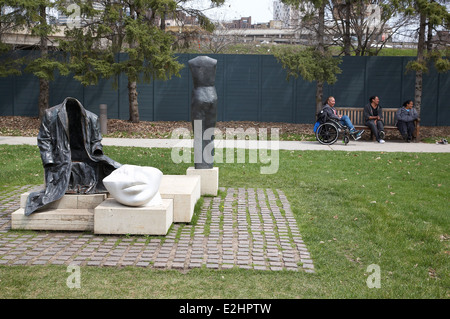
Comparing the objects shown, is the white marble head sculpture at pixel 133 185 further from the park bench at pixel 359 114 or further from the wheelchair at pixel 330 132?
the park bench at pixel 359 114

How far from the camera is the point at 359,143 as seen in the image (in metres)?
16.1

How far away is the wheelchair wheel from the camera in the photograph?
15.4 metres

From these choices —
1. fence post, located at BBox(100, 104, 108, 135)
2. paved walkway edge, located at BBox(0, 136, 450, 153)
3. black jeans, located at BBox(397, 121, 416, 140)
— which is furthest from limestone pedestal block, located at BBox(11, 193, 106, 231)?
black jeans, located at BBox(397, 121, 416, 140)

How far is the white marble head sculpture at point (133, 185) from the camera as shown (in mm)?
6582

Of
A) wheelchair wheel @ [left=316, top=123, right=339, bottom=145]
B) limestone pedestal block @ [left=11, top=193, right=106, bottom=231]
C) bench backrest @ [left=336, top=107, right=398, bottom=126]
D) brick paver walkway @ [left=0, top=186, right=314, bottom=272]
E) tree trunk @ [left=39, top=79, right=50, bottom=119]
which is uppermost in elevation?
tree trunk @ [left=39, top=79, right=50, bottom=119]

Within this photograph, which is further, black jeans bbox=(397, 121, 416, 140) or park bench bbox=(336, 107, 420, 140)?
park bench bbox=(336, 107, 420, 140)

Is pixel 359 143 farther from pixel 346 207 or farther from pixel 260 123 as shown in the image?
pixel 346 207

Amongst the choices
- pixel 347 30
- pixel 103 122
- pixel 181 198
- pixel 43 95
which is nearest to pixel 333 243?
pixel 181 198

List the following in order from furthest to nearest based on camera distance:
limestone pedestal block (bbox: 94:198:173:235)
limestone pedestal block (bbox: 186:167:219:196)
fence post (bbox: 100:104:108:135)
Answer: fence post (bbox: 100:104:108:135) → limestone pedestal block (bbox: 186:167:219:196) → limestone pedestal block (bbox: 94:198:173:235)

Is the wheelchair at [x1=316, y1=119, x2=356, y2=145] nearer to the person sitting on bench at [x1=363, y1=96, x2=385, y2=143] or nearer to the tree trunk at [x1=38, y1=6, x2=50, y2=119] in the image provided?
the person sitting on bench at [x1=363, y1=96, x2=385, y2=143]

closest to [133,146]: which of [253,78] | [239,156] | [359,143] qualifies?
[239,156]

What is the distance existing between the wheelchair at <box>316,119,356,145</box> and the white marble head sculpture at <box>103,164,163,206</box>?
30.9 feet

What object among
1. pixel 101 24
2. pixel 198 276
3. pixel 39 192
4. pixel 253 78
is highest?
pixel 101 24
